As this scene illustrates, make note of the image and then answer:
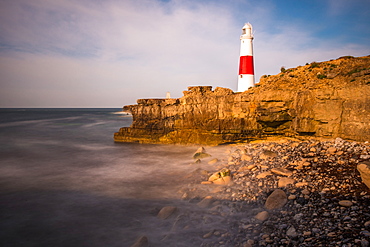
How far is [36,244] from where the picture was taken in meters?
5.67

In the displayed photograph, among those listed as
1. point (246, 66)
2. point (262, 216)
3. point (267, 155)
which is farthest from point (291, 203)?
point (246, 66)

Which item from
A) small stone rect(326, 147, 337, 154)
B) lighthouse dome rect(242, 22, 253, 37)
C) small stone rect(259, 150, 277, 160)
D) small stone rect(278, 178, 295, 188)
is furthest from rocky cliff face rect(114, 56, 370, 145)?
lighthouse dome rect(242, 22, 253, 37)

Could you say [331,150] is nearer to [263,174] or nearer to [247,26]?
[263,174]

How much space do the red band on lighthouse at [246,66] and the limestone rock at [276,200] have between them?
17.3m

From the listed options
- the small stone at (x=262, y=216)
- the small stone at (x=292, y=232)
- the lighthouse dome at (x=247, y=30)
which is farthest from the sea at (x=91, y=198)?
the lighthouse dome at (x=247, y=30)

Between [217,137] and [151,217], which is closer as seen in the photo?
[151,217]

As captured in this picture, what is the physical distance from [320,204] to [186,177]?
539 centimetres

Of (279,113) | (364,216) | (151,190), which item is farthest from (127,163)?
(364,216)

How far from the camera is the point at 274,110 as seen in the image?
509 inches

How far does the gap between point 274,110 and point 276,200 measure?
8242 millimetres

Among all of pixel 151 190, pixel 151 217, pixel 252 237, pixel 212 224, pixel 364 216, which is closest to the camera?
pixel 364 216

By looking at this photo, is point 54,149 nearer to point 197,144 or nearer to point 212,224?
point 197,144

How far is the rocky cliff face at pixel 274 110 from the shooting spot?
10125mm

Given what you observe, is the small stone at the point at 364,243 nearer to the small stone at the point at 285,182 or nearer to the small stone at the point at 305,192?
the small stone at the point at 305,192
